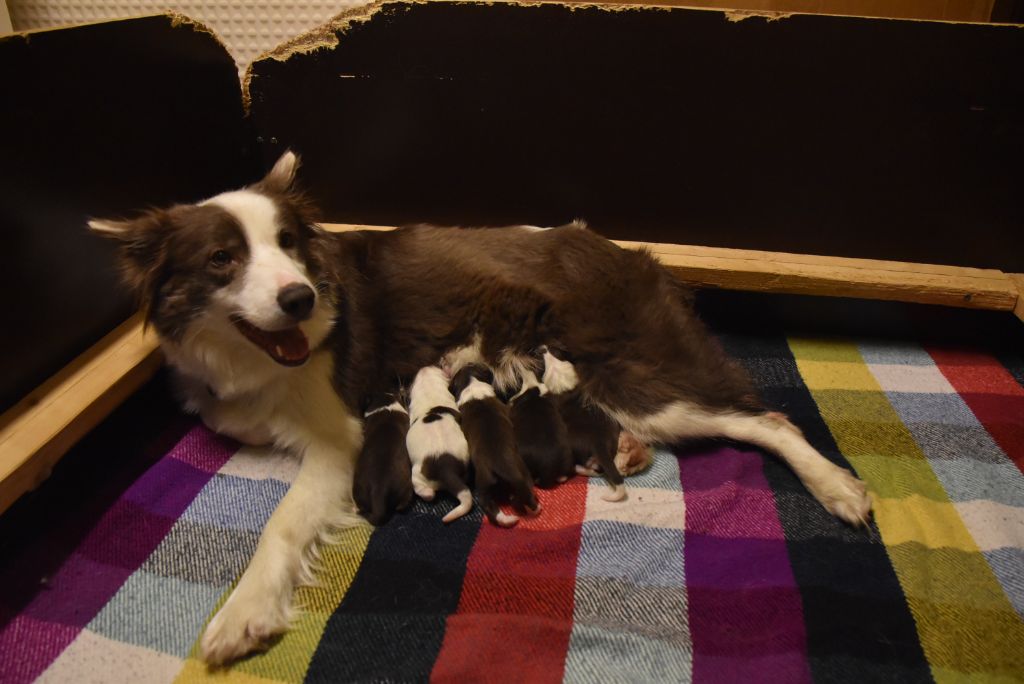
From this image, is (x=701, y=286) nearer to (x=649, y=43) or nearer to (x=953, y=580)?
(x=649, y=43)

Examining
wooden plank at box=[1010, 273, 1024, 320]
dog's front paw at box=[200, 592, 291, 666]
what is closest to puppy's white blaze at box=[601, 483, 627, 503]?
dog's front paw at box=[200, 592, 291, 666]

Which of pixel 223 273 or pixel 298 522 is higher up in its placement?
pixel 223 273

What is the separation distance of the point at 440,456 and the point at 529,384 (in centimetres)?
45

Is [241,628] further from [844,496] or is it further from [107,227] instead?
[844,496]

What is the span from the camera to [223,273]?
1837 mm

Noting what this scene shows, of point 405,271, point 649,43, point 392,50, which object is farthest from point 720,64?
point 405,271

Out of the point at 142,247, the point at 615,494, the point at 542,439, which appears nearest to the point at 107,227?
the point at 142,247

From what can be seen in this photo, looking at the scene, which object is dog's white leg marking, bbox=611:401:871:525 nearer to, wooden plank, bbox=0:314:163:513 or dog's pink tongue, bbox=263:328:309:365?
dog's pink tongue, bbox=263:328:309:365

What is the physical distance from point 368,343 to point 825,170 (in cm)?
188

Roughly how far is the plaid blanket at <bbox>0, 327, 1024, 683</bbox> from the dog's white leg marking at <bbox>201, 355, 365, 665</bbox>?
58 mm

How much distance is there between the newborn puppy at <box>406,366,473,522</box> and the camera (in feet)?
6.41

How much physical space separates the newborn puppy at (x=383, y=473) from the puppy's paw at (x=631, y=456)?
0.67 m

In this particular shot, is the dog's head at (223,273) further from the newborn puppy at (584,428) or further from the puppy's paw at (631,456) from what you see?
the puppy's paw at (631,456)

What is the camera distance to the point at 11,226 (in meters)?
1.85
